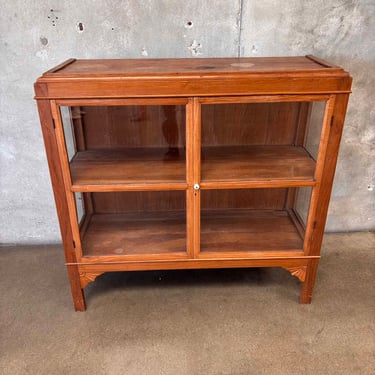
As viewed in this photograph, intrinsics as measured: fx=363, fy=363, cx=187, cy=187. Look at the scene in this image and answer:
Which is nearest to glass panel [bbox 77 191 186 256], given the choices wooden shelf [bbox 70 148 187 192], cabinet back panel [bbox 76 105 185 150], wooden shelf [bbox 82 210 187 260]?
wooden shelf [bbox 82 210 187 260]

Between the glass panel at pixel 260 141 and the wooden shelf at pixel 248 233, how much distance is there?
8.7 inches

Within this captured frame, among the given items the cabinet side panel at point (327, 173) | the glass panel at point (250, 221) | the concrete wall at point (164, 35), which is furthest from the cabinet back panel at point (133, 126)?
the cabinet side panel at point (327, 173)

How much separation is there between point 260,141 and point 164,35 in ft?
1.91

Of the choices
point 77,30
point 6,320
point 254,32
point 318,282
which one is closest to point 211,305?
point 318,282

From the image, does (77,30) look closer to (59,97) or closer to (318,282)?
(59,97)

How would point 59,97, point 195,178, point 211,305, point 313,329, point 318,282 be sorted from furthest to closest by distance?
1. point 318,282
2. point 211,305
3. point 313,329
4. point 195,178
5. point 59,97

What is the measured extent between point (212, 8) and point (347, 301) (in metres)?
1.30

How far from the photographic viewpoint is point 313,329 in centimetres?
135

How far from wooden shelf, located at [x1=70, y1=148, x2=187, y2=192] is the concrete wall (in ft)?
1.45

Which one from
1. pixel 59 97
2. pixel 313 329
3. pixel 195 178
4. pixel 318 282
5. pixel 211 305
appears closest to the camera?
pixel 59 97

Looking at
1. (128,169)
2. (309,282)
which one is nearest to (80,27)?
(128,169)

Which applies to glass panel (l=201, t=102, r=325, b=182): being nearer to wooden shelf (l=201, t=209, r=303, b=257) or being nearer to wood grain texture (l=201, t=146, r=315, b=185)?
wood grain texture (l=201, t=146, r=315, b=185)

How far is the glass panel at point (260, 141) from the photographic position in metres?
1.22

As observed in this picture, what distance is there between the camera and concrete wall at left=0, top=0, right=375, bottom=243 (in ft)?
4.69
